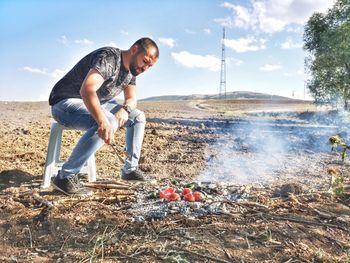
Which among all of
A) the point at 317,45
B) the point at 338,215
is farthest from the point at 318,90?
the point at 338,215

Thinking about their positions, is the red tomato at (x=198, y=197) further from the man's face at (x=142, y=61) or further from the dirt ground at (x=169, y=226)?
the man's face at (x=142, y=61)

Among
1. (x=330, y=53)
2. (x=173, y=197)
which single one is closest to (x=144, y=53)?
(x=173, y=197)

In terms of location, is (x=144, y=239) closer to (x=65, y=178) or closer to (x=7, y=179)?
(x=65, y=178)

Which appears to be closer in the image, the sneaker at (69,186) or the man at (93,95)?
the man at (93,95)

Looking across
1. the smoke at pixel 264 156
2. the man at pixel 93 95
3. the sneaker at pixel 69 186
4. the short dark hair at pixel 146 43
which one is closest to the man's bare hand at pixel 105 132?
the man at pixel 93 95

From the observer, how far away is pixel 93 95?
3.94m

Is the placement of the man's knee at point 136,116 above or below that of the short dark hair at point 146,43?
below

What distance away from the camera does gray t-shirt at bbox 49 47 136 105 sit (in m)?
4.21

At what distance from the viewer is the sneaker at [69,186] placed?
4.28 m

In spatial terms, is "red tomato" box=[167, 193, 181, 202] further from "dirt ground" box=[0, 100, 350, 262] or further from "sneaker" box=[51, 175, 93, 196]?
"sneaker" box=[51, 175, 93, 196]

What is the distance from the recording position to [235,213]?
368 cm

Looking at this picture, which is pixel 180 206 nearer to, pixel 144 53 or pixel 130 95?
pixel 144 53

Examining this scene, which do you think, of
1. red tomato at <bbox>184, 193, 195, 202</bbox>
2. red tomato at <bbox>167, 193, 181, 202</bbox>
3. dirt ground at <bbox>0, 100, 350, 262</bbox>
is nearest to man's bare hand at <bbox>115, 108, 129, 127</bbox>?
dirt ground at <bbox>0, 100, 350, 262</bbox>

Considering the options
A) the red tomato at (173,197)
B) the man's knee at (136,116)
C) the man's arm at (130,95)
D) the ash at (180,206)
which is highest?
the man's arm at (130,95)
